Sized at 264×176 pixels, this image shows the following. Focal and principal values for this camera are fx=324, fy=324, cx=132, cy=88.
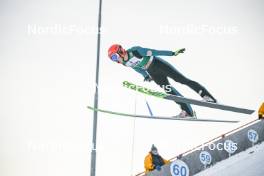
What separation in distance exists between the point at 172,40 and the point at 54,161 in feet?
10.7

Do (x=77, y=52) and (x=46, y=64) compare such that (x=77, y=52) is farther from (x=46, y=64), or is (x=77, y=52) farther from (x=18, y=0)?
(x=18, y=0)

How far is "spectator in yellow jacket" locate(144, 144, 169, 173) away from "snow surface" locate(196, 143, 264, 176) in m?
0.74

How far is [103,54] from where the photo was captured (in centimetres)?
638

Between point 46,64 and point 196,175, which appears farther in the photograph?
point 46,64

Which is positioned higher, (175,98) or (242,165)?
(175,98)

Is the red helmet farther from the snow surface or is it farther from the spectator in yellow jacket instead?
the snow surface

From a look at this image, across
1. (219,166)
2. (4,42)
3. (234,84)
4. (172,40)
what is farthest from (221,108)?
(4,42)

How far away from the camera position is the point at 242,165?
5.91 meters

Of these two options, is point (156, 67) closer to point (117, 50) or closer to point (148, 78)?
point (148, 78)

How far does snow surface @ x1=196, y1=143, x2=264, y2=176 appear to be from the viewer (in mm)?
5676

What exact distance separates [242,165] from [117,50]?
3170 millimetres

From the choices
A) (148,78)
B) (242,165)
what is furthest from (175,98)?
(242,165)

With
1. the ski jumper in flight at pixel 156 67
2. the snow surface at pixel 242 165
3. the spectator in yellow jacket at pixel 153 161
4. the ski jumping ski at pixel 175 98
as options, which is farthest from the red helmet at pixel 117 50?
the snow surface at pixel 242 165

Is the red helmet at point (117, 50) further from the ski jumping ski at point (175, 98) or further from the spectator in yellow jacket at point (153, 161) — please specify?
the spectator in yellow jacket at point (153, 161)
